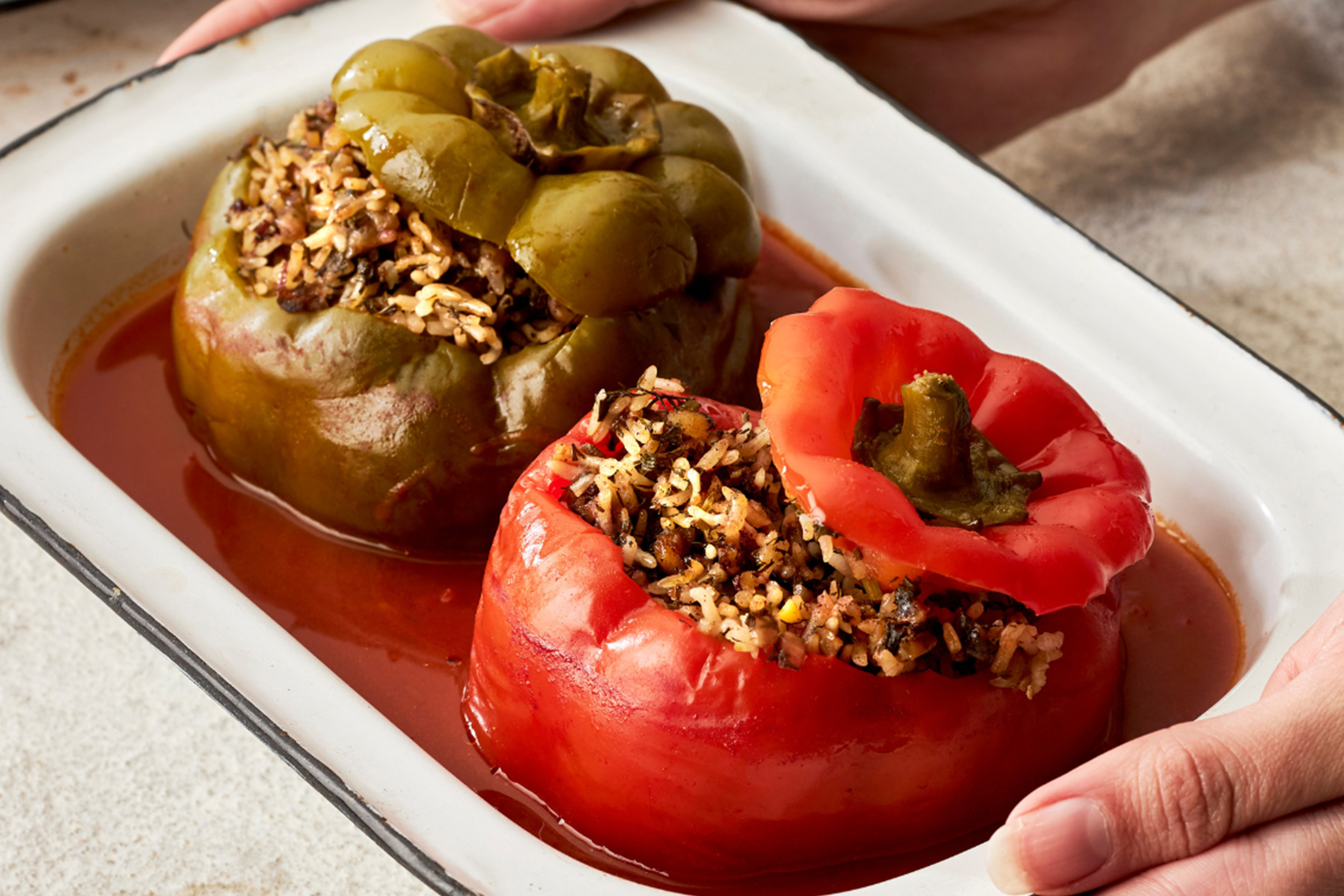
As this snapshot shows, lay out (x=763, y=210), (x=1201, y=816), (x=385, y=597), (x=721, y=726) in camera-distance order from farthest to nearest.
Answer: (x=763, y=210)
(x=385, y=597)
(x=721, y=726)
(x=1201, y=816)

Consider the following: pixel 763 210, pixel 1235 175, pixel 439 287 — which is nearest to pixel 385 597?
pixel 439 287

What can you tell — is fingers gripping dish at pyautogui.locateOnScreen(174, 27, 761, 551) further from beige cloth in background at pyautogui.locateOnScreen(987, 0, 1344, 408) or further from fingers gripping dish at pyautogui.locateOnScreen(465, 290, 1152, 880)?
beige cloth in background at pyautogui.locateOnScreen(987, 0, 1344, 408)

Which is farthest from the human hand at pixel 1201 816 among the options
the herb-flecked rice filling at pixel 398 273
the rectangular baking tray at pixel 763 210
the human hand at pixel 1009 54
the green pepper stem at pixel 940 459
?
the human hand at pixel 1009 54

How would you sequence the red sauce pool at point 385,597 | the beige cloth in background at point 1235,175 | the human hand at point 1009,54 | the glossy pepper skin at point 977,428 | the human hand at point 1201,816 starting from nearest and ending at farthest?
the human hand at point 1201,816, the glossy pepper skin at point 977,428, the red sauce pool at point 385,597, the beige cloth in background at point 1235,175, the human hand at point 1009,54

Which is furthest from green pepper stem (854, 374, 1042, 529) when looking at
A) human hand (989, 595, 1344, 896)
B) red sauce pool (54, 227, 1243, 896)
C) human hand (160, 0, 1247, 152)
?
human hand (160, 0, 1247, 152)

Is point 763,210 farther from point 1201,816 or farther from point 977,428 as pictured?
point 1201,816

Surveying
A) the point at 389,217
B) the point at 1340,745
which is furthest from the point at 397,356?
the point at 1340,745

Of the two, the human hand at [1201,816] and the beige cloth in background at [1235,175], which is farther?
the beige cloth in background at [1235,175]

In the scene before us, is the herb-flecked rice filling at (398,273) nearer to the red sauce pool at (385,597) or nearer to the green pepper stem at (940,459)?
the red sauce pool at (385,597)
